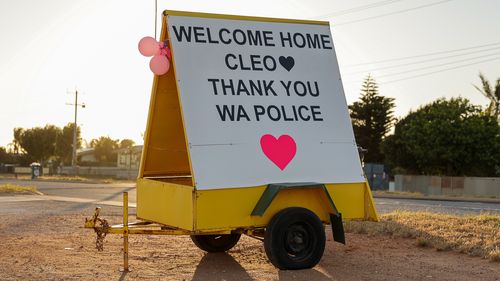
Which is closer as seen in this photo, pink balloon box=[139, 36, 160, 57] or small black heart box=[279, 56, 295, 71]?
pink balloon box=[139, 36, 160, 57]

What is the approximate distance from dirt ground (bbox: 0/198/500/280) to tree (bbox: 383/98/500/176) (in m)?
35.5

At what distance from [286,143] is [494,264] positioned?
10.8ft

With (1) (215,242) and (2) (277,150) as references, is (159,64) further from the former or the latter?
(1) (215,242)

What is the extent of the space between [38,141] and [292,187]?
321ft

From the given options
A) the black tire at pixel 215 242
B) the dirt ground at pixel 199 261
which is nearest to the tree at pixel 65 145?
the dirt ground at pixel 199 261

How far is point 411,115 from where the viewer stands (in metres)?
60.6

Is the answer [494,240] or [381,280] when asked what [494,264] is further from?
[381,280]

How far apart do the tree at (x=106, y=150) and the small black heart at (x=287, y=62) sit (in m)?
103

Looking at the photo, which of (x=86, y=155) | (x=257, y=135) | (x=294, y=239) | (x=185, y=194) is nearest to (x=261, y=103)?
(x=257, y=135)

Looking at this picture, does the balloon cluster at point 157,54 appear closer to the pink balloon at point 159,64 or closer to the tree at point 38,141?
the pink balloon at point 159,64

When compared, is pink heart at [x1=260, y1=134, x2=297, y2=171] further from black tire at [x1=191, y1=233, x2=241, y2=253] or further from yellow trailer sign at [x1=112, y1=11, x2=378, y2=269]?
black tire at [x1=191, y1=233, x2=241, y2=253]

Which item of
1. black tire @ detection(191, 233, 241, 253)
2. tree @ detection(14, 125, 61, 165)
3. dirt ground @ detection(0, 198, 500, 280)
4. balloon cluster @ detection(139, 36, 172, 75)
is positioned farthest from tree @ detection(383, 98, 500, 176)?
tree @ detection(14, 125, 61, 165)

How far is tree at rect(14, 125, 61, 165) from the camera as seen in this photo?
101m

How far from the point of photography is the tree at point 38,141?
330ft
